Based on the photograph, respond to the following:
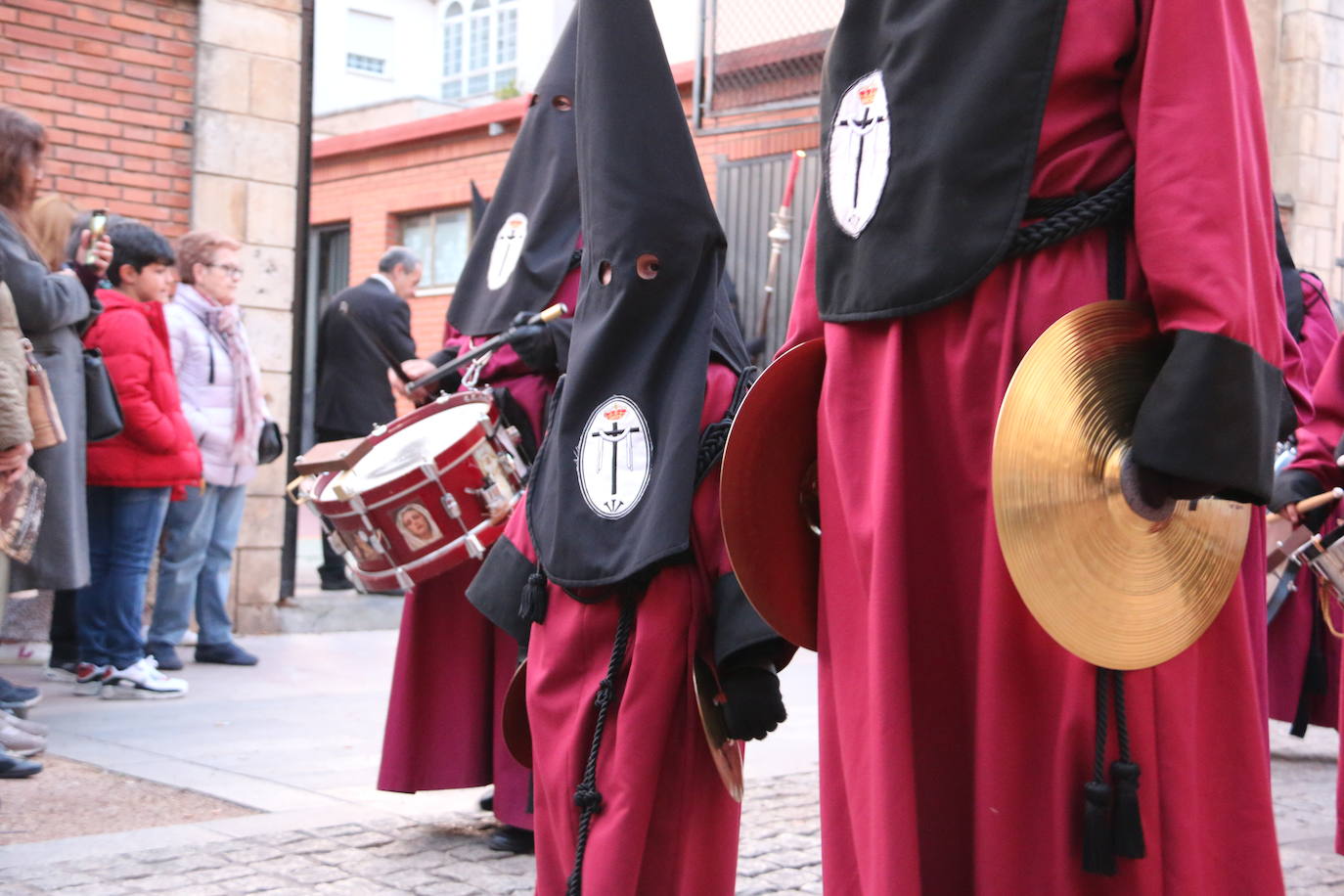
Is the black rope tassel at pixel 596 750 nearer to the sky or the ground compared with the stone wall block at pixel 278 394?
nearer to the ground

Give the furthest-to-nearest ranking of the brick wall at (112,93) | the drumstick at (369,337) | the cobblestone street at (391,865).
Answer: the drumstick at (369,337)
the brick wall at (112,93)
the cobblestone street at (391,865)

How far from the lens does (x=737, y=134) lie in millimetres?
12859

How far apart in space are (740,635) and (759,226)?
928 cm

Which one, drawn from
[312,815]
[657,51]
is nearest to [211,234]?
[312,815]

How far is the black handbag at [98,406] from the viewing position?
6348mm

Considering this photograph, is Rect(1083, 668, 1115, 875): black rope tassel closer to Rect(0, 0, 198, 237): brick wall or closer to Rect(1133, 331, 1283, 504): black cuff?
Rect(1133, 331, 1283, 504): black cuff

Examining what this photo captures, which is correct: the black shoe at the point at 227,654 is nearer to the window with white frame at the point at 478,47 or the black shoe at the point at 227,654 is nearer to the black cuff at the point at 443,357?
the black cuff at the point at 443,357

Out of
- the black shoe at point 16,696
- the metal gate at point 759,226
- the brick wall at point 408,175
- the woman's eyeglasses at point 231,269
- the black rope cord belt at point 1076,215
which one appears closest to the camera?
the black rope cord belt at point 1076,215

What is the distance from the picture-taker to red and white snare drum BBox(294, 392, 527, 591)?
4320 mm

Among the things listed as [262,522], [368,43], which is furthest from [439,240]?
[368,43]

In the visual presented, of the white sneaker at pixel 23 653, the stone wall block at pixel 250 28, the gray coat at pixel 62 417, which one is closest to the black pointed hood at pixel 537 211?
the gray coat at pixel 62 417

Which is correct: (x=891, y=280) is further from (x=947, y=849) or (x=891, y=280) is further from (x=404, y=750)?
(x=404, y=750)

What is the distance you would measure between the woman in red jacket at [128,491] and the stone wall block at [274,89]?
6.52ft

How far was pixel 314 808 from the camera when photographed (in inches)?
186
